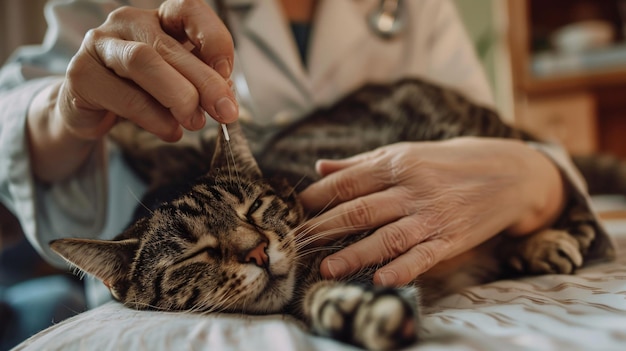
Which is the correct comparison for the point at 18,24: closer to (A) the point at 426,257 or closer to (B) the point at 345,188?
(B) the point at 345,188

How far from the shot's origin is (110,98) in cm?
56

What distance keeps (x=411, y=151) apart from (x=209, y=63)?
0.33m

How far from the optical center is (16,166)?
76cm

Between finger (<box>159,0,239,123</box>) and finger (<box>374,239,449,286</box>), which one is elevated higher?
finger (<box>159,0,239,123</box>)

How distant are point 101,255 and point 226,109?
0.24 m

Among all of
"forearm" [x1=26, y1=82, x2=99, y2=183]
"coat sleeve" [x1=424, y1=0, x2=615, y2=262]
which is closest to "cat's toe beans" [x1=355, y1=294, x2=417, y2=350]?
"forearm" [x1=26, y1=82, x2=99, y2=183]

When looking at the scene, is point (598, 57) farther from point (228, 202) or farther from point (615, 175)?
point (228, 202)

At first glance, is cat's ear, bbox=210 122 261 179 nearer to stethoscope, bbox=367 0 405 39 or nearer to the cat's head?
the cat's head

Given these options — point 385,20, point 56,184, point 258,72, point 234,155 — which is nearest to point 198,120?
point 234,155

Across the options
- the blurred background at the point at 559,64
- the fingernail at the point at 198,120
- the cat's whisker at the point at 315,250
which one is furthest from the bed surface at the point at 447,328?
the blurred background at the point at 559,64

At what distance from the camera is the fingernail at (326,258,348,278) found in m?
A: 0.58

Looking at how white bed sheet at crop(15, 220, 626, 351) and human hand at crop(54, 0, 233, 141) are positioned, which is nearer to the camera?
white bed sheet at crop(15, 220, 626, 351)

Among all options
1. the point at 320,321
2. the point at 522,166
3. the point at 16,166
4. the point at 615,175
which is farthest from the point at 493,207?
the point at 615,175

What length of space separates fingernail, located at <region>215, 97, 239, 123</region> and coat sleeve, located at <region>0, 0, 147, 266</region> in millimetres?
306
